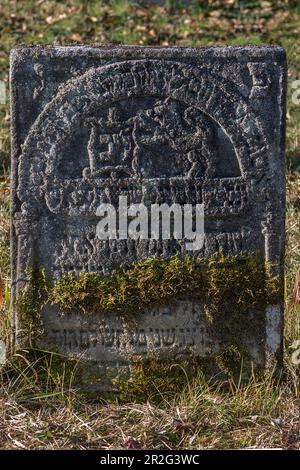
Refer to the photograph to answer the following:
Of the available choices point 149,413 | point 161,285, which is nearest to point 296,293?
point 161,285

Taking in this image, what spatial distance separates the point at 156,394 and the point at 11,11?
7165mm

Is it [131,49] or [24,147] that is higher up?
[131,49]

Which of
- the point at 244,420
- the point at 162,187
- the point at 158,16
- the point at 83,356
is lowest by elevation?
the point at 244,420

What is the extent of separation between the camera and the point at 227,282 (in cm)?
375

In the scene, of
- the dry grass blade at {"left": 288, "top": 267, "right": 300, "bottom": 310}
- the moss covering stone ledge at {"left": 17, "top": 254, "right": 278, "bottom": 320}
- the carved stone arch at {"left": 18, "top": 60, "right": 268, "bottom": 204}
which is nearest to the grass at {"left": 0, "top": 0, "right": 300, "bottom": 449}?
the dry grass blade at {"left": 288, "top": 267, "right": 300, "bottom": 310}

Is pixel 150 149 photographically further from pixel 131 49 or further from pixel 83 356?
pixel 83 356

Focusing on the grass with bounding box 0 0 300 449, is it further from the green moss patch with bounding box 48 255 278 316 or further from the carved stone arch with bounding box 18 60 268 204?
the carved stone arch with bounding box 18 60 268 204

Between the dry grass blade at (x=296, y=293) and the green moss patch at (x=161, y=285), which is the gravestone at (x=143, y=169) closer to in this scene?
the green moss patch at (x=161, y=285)

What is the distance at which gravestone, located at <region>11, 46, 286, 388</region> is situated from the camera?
144 inches

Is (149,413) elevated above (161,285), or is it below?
below

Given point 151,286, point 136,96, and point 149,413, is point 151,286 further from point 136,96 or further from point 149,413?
point 136,96

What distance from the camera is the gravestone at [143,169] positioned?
12.0 feet

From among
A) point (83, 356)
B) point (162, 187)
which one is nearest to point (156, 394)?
point (83, 356)

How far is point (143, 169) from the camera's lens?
146 inches
